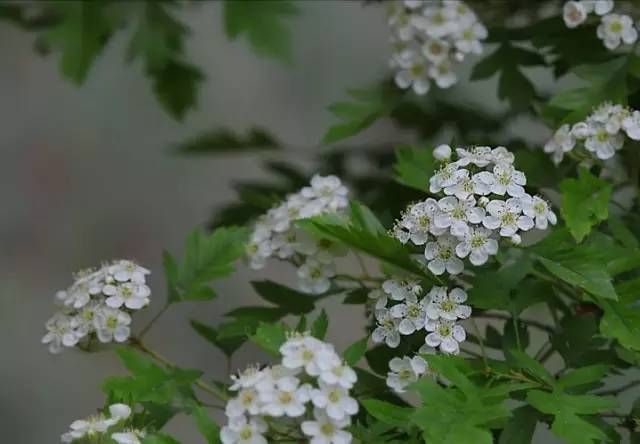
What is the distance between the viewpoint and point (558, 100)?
3.10ft

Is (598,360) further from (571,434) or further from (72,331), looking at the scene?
(72,331)

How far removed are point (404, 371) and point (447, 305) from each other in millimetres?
62

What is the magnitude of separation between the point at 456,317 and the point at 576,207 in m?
0.17

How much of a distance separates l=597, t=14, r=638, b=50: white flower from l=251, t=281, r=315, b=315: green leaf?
1.32 feet

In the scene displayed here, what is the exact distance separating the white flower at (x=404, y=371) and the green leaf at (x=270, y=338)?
0.09 metres

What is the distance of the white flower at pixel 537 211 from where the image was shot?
28.8 inches

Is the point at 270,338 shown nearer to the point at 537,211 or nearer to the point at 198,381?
the point at 198,381

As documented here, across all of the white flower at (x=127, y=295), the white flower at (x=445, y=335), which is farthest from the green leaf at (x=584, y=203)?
the white flower at (x=127, y=295)

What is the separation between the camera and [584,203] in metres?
0.82

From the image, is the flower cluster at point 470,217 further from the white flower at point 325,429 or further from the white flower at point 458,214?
the white flower at point 325,429

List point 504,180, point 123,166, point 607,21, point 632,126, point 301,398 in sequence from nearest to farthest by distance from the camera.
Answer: point 301,398
point 504,180
point 632,126
point 607,21
point 123,166

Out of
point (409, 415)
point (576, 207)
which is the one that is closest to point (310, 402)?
point (409, 415)

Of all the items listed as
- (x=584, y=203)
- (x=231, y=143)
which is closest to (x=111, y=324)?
(x=584, y=203)

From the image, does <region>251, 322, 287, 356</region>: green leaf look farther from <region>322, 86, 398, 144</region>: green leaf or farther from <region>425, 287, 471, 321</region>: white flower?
<region>322, 86, 398, 144</region>: green leaf
